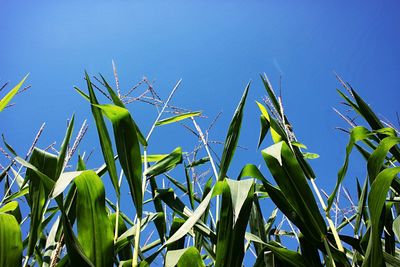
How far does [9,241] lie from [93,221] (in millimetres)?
193

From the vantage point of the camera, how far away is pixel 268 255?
964mm

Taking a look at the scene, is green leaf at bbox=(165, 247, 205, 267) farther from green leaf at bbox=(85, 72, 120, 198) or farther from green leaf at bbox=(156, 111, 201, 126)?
green leaf at bbox=(156, 111, 201, 126)

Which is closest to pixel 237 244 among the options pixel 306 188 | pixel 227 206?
pixel 227 206

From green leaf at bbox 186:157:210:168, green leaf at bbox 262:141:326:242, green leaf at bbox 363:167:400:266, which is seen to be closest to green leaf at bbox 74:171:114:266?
green leaf at bbox 262:141:326:242

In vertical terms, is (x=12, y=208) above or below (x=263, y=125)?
below

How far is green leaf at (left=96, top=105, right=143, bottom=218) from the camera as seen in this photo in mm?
983

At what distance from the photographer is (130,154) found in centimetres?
99

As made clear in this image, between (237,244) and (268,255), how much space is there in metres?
0.14

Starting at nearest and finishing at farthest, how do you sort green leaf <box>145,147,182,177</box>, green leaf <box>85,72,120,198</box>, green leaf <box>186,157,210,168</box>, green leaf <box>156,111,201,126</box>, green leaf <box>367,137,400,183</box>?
green leaf <box>367,137,400,183</box> < green leaf <box>85,72,120,198</box> < green leaf <box>145,147,182,177</box> < green leaf <box>156,111,201,126</box> < green leaf <box>186,157,210,168</box>

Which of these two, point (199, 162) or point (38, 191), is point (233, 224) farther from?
point (199, 162)

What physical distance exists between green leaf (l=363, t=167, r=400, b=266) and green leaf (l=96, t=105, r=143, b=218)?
599 mm

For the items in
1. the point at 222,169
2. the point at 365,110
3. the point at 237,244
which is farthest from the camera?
the point at 365,110

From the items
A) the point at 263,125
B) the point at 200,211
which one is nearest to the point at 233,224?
the point at 200,211

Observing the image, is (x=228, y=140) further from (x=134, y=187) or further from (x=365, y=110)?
(x=365, y=110)
